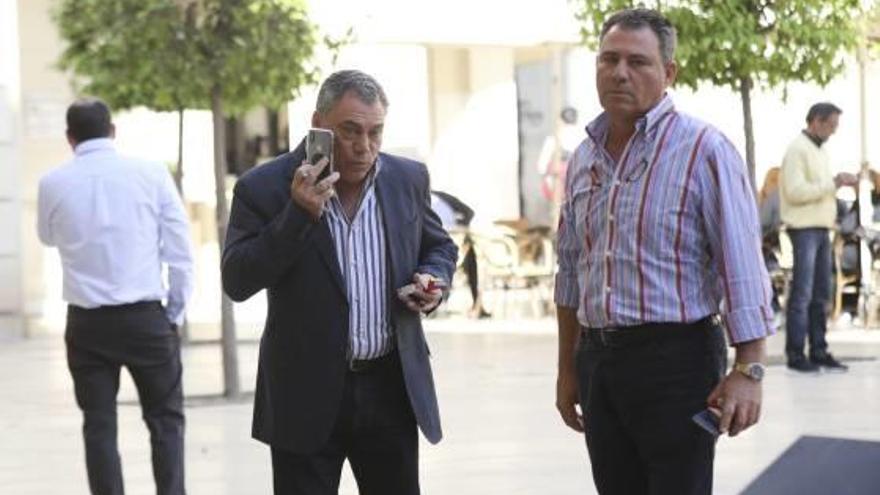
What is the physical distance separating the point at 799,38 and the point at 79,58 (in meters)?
5.19

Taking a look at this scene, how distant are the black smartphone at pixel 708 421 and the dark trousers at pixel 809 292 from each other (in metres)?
9.71

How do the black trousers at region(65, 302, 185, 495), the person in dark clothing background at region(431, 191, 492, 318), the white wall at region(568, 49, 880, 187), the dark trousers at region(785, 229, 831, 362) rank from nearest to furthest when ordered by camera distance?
the black trousers at region(65, 302, 185, 495) < the dark trousers at region(785, 229, 831, 362) < the person in dark clothing background at region(431, 191, 492, 318) < the white wall at region(568, 49, 880, 187)

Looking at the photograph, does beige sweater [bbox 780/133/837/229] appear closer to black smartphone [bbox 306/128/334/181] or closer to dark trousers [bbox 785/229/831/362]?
dark trousers [bbox 785/229/831/362]

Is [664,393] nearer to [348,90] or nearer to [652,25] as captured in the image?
[652,25]

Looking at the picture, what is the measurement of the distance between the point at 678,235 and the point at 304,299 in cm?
100

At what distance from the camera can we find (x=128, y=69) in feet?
47.5

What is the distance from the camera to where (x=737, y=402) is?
523 cm

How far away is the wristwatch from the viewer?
5.27m

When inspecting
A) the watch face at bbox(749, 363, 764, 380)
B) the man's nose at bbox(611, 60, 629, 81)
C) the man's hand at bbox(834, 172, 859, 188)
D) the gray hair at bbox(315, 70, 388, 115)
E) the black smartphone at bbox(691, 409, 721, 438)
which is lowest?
the man's hand at bbox(834, 172, 859, 188)

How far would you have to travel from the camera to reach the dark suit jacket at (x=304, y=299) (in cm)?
560

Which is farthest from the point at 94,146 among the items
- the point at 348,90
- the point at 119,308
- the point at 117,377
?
the point at 348,90

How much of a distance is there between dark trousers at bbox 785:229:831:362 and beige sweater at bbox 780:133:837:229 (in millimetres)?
92

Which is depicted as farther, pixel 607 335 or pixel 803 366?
pixel 803 366

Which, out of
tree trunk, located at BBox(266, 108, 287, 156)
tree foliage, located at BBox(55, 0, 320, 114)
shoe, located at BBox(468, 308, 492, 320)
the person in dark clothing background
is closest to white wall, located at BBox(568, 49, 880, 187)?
tree trunk, located at BBox(266, 108, 287, 156)
